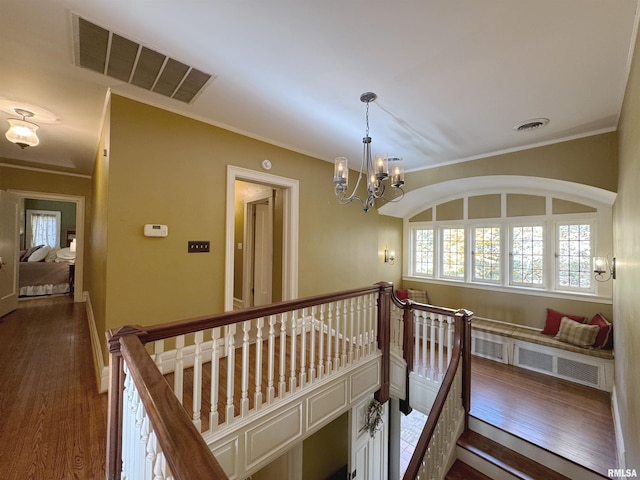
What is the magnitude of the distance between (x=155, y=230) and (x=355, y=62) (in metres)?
2.27

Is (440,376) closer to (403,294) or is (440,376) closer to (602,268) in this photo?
(403,294)

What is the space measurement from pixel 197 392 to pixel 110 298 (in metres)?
1.37

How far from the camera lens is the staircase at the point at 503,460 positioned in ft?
8.03

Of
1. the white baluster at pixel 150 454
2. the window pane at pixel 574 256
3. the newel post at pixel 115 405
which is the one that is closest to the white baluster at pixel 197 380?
the newel post at pixel 115 405

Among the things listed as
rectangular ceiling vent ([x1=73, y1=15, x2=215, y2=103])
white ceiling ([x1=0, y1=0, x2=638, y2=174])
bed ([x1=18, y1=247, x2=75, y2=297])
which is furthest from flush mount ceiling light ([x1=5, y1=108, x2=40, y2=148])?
bed ([x1=18, y1=247, x2=75, y2=297])

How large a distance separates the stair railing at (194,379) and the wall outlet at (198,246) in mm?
918

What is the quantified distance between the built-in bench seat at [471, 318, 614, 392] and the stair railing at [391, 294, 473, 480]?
124 cm

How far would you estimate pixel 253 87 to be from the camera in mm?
2311

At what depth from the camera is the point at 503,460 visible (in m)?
2.64

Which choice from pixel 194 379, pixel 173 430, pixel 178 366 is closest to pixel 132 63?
pixel 178 366

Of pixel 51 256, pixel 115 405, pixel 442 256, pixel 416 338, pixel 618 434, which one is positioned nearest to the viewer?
pixel 115 405

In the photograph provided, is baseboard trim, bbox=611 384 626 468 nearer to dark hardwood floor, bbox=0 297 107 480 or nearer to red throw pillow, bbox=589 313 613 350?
red throw pillow, bbox=589 313 613 350

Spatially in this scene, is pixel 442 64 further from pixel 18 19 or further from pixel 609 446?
pixel 609 446

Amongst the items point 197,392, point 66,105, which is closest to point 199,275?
point 197,392
